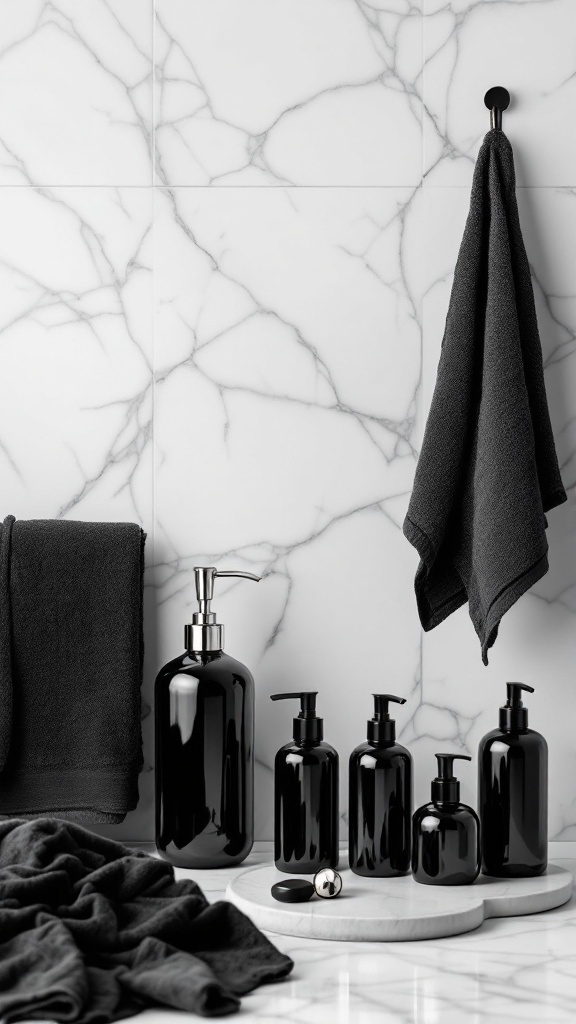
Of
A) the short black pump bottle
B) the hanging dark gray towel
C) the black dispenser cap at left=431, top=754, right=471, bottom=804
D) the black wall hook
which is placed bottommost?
the short black pump bottle

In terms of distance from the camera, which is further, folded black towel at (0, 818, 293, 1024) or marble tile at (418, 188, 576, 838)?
marble tile at (418, 188, 576, 838)

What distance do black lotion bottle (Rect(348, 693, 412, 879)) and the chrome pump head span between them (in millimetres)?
202

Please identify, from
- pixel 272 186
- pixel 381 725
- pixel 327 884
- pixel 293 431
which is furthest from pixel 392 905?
pixel 272 186

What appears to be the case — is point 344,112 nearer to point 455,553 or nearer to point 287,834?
point 455,553

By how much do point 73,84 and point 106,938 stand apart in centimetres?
98

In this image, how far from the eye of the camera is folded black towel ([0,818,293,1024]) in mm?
706

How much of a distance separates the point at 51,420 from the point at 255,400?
0.25m

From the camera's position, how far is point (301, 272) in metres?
1.23

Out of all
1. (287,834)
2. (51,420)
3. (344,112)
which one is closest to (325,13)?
(344,112)

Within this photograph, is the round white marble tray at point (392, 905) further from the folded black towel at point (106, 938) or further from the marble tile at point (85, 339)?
the marble tile at point (85, 339)

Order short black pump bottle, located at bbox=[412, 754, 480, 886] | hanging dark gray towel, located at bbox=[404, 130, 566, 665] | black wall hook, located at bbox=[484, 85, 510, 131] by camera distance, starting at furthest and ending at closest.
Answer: black wall hook, located at bbox=[484, 85, 510, 131], hanging dark gray towel, located at bbox=[404, 130, 566, 665], short black pump bottle, located at bbox=[412, 754, 480, 886]

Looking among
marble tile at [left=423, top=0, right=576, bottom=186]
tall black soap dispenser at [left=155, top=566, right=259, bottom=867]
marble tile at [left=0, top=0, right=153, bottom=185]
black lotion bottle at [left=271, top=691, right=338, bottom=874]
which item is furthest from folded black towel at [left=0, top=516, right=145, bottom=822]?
marble tile at [left=423, top=0, right=576, bottom=186]

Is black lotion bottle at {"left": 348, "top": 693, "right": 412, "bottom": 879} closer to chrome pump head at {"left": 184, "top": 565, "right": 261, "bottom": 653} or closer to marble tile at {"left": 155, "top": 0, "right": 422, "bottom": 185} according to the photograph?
chrome pump head at {"left": 184, "top": 565, "right": 261, "bottom": 653}

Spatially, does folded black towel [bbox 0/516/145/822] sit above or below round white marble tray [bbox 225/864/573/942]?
above
